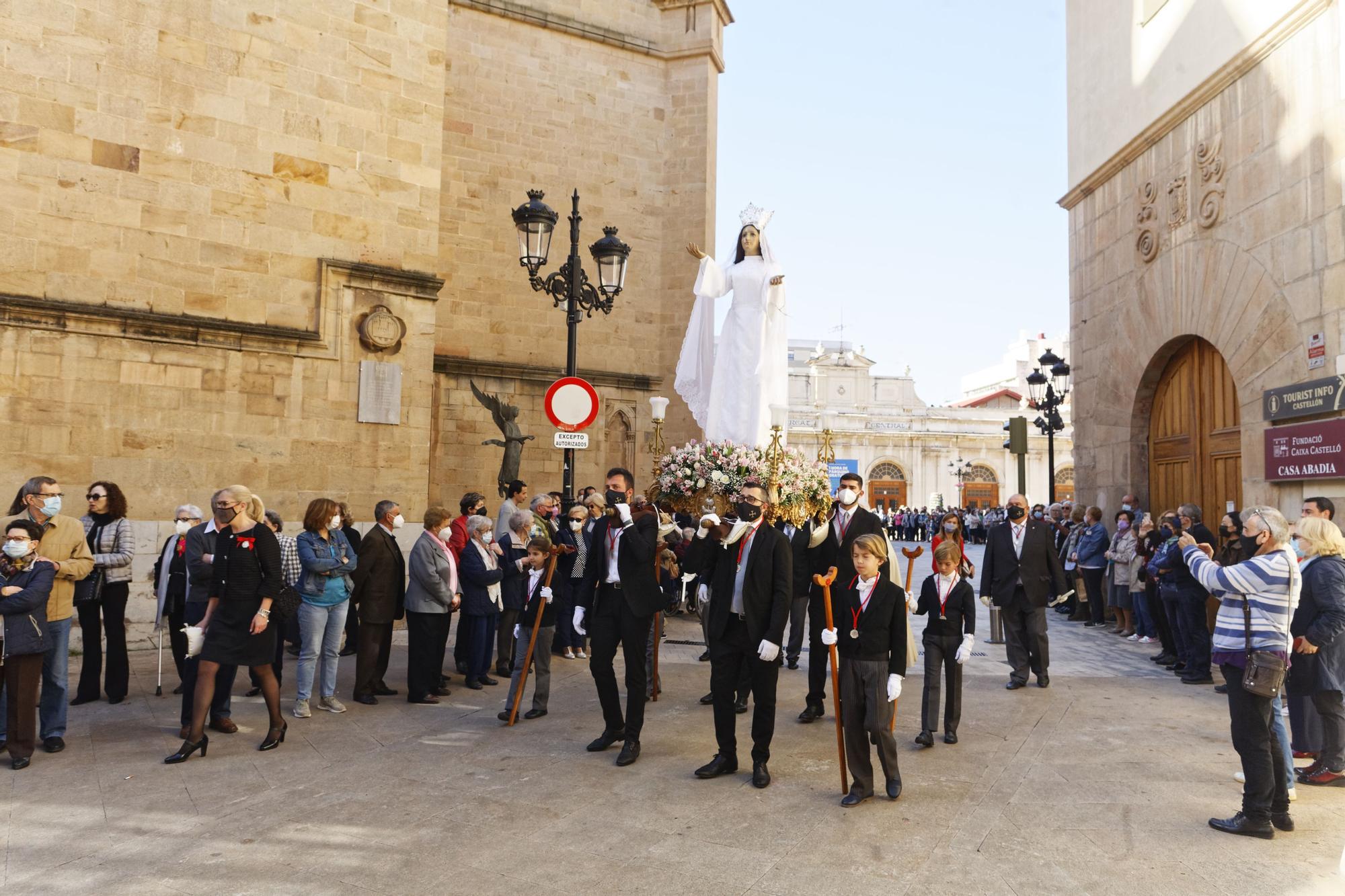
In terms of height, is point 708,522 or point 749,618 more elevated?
point 708,522

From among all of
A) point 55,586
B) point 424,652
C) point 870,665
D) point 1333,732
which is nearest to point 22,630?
point 55,586

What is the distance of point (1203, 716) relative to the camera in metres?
7.20

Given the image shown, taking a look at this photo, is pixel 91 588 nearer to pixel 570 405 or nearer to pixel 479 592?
pixel 479 592

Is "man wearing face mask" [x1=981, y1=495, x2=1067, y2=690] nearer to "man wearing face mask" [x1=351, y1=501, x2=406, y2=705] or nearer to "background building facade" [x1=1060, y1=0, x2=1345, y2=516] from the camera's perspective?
"background building facade" [x1=1060, y1=0, x2=1345, y2=516]

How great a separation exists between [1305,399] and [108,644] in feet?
38.4

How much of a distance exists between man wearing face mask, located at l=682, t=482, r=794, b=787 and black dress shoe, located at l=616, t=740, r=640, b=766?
487mm

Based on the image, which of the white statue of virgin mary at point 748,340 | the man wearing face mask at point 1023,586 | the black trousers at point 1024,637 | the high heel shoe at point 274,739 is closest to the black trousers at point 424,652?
the high heel shoe at point 274,739

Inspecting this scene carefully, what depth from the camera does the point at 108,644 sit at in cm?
718

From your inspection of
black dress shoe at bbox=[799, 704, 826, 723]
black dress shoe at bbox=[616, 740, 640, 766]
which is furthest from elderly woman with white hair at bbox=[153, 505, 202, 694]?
black dress shoe at bbox=[799, 704, 826, 723]

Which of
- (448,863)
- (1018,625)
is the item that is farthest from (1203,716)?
(448,863)

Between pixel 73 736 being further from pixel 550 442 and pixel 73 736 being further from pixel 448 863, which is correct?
pixel 550 442

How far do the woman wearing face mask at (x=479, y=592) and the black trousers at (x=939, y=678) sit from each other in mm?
3833

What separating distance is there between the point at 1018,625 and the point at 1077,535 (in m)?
5.52

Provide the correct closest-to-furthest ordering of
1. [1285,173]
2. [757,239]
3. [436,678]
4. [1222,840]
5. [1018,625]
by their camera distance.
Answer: [1222,840], [436,678], [1018,625], [1285,173], [757,239]
